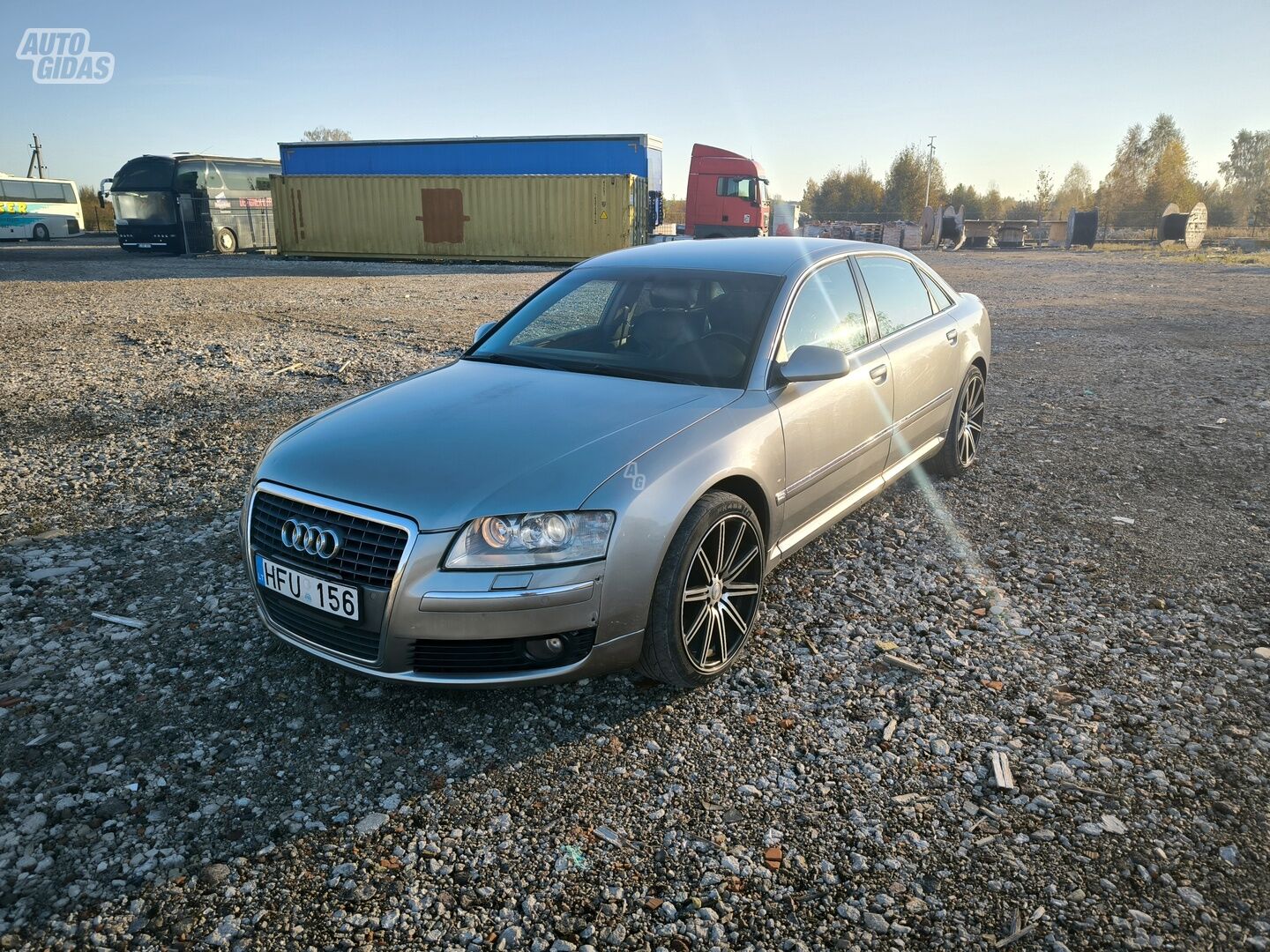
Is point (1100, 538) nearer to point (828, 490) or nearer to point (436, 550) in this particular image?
point (828, 490)

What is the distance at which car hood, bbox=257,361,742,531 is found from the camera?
8.77 feet

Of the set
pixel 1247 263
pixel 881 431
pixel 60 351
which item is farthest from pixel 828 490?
pixel 1247 263

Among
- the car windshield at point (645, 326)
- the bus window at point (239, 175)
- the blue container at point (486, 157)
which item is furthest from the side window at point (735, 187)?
the car windshield at point (645, 326)

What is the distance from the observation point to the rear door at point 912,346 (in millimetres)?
4449

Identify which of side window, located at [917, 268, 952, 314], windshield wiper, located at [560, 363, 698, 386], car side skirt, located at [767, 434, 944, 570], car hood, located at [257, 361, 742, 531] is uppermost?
side window, located at [917, 268, 952, 314]

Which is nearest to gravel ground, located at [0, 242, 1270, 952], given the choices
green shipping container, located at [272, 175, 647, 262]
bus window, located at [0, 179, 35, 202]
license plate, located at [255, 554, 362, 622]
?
license plate, located at [255, 554, 362, 622]

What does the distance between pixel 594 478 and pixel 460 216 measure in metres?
27.4

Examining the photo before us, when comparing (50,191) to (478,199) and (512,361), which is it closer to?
(478,199)

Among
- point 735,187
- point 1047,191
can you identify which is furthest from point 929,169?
point 735,187

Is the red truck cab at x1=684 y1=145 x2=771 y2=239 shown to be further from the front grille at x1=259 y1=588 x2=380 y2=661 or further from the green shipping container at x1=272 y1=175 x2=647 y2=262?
the front grille at x1=259 y1=588 x2=380 y2=661

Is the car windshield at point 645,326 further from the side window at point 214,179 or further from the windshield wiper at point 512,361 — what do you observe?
the side window at point 214,179

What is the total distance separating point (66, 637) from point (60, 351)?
306 inches

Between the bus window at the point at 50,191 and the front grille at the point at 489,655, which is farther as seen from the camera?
the bus window at the point at 50,191

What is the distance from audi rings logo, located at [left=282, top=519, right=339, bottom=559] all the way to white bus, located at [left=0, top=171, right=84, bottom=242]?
1819 inches
